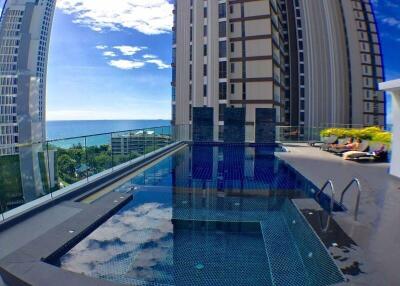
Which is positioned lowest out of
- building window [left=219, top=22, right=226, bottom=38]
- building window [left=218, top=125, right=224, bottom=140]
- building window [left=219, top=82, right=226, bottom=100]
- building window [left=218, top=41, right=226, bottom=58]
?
building window [left=218, top=125, right=224, bottom=140]

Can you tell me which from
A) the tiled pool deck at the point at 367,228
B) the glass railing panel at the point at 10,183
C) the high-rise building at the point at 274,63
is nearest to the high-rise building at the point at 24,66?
the high-rise building at the point at 274,63

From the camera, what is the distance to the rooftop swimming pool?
11.9 feet

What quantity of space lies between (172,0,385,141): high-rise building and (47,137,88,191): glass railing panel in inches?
448

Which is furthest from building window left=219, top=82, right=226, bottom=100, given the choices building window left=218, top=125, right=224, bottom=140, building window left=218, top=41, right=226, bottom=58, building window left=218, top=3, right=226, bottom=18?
building window left=218, top=125, right=224, bottom=140

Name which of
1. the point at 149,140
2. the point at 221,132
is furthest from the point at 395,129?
the point at 221,132

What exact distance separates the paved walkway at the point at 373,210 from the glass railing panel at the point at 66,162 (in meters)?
5.21

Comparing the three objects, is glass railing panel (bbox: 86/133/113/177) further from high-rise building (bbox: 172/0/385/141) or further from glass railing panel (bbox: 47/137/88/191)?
high-rise building (bbox: 172/0/385/141)

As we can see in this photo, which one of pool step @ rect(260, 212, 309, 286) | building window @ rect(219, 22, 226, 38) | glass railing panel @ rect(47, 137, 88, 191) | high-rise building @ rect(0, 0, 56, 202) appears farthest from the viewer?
building window @ rect(219, 22, 226, 38)

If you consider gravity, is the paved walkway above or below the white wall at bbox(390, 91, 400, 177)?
below

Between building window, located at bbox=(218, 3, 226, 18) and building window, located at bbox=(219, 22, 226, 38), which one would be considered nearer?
building window, located at bbox=(219, 22, 226, 38)

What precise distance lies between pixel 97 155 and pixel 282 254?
5258mm

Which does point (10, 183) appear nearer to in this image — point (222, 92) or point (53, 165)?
point (53, 165)

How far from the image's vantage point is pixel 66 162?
618 centimetres

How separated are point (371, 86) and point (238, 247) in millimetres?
50511
